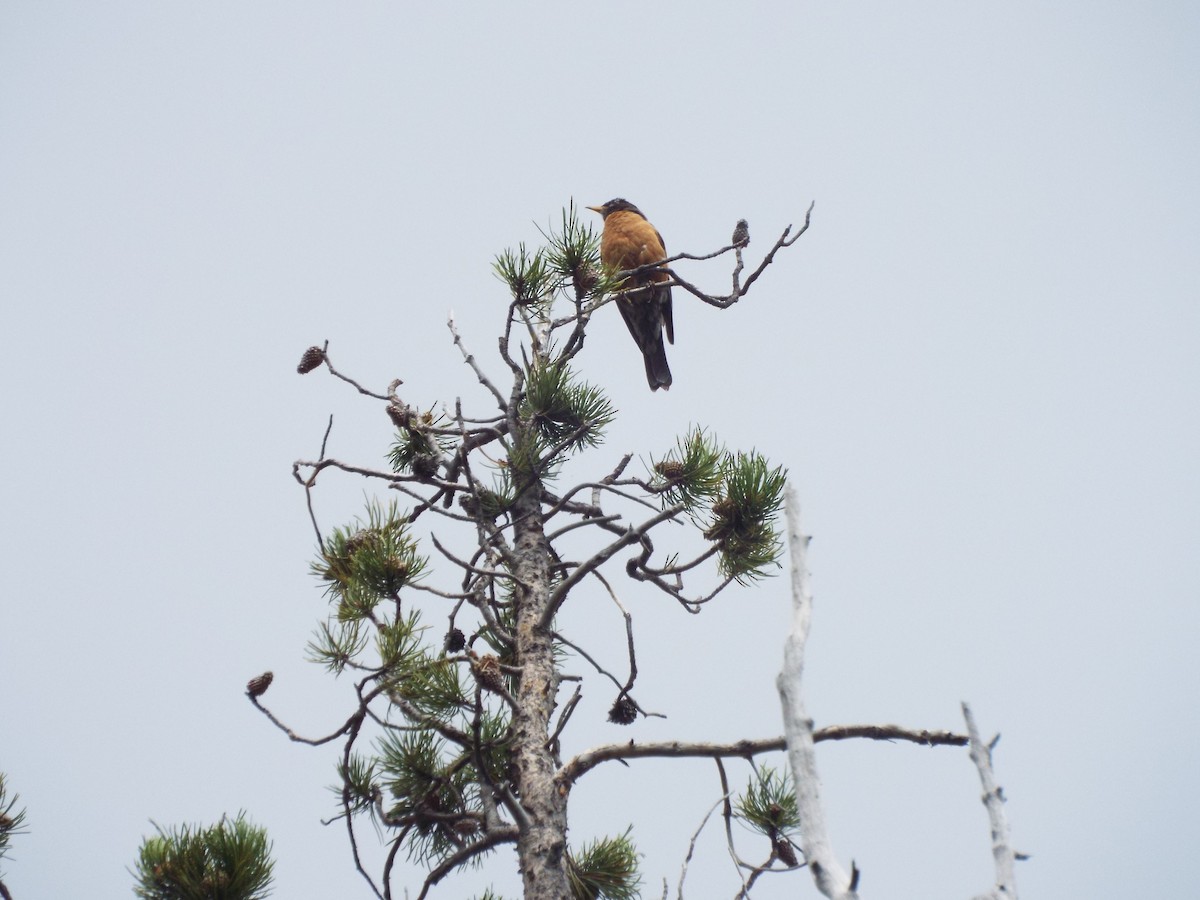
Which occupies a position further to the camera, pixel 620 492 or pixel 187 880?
pixel 620 492

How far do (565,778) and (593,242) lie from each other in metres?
1.86

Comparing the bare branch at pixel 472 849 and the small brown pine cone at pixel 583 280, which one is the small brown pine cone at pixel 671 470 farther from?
the bare branch at pixel 472 849

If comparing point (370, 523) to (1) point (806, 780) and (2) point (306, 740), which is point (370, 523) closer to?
(2) point (306, 740)

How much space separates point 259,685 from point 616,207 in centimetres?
411

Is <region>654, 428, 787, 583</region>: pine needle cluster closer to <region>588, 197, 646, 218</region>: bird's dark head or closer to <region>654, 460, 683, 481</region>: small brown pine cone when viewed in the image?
<region>654, 460, 683, 481</region>: small brown pine cone

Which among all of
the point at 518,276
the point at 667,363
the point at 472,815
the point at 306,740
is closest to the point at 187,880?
the point at 306,740

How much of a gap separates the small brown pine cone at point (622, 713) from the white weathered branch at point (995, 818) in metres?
1.68

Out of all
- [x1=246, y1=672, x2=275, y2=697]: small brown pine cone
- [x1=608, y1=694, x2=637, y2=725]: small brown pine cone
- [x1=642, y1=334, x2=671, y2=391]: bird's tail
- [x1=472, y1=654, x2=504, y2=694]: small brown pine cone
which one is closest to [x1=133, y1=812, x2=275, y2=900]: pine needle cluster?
[x1=246, y1=672, x2=275, y2=697]: small brown pine cone

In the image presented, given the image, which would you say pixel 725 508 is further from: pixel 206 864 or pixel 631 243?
pixel 631 243

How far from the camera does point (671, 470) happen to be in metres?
3.37

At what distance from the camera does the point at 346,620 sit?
2801 millimetres

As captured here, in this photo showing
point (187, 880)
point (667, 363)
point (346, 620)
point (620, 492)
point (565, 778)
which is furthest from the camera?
point (667, 363)

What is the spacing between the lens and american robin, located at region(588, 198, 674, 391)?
17.6 ft

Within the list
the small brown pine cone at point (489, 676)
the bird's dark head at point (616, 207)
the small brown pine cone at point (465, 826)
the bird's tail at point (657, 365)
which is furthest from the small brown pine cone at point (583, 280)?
the bird's dark head at point (616, 207)
